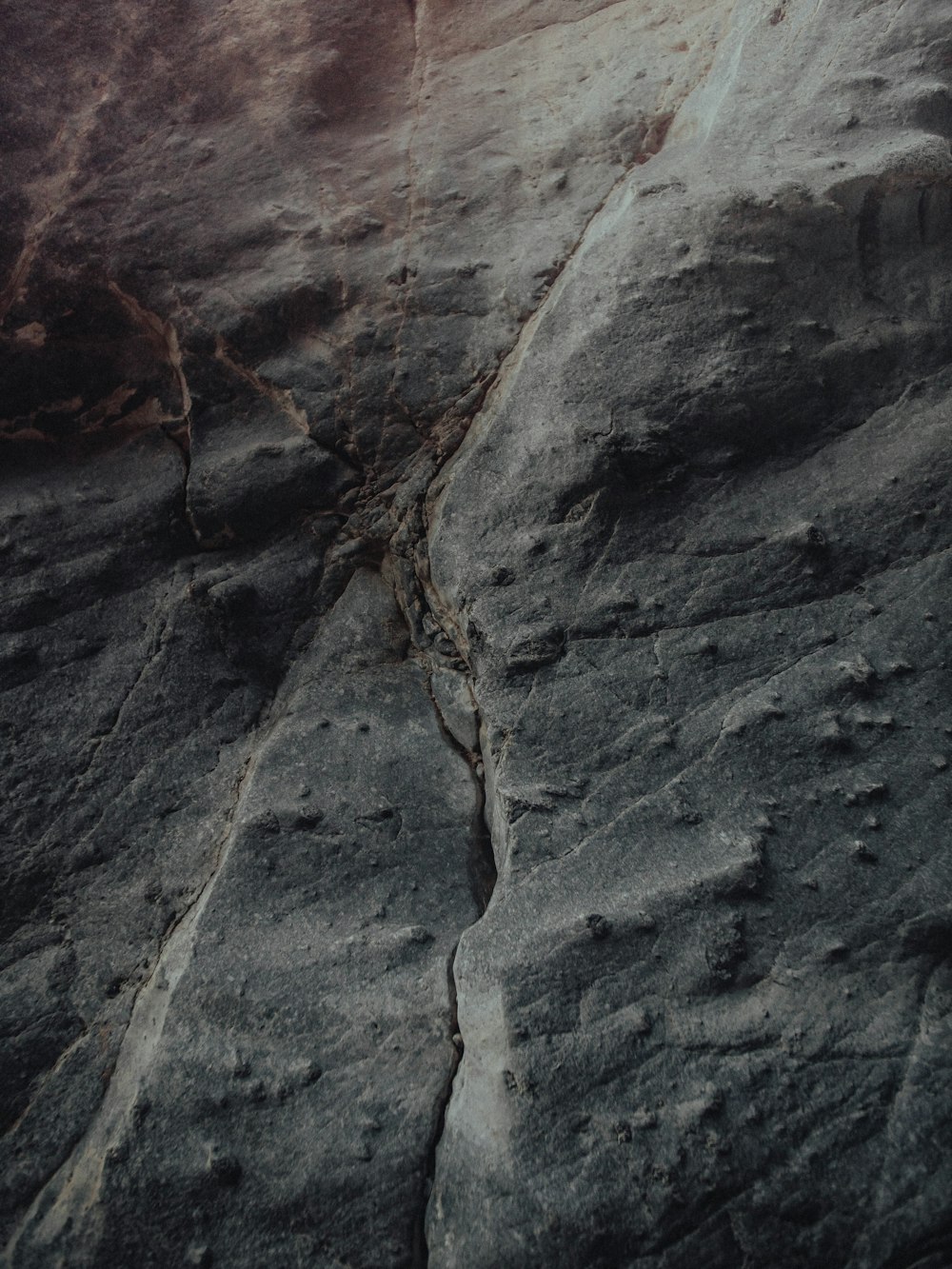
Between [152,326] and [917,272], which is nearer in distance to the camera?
[917,272]

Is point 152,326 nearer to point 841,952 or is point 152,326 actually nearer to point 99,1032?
point 99,1032

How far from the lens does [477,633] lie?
1759 mm

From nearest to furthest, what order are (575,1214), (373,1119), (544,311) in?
(575,1214) < (373,1119) < (544,311)

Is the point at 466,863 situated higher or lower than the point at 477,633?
lower

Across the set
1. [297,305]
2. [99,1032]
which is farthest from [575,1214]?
[297,305]

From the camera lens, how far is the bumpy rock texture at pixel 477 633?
131cm

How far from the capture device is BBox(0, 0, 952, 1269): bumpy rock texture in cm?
131

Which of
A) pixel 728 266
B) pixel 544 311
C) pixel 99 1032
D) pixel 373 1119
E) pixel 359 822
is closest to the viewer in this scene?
pixel 373 1119

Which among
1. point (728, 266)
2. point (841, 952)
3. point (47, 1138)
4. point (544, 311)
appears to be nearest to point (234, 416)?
point (544, 311)

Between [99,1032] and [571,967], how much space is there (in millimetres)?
814

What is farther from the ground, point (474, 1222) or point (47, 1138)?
point (47, 1138)

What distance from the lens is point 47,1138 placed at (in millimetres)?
1414

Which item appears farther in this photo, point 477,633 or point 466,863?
point 477,633

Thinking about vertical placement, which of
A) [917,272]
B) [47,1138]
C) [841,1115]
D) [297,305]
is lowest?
[841,1115]
